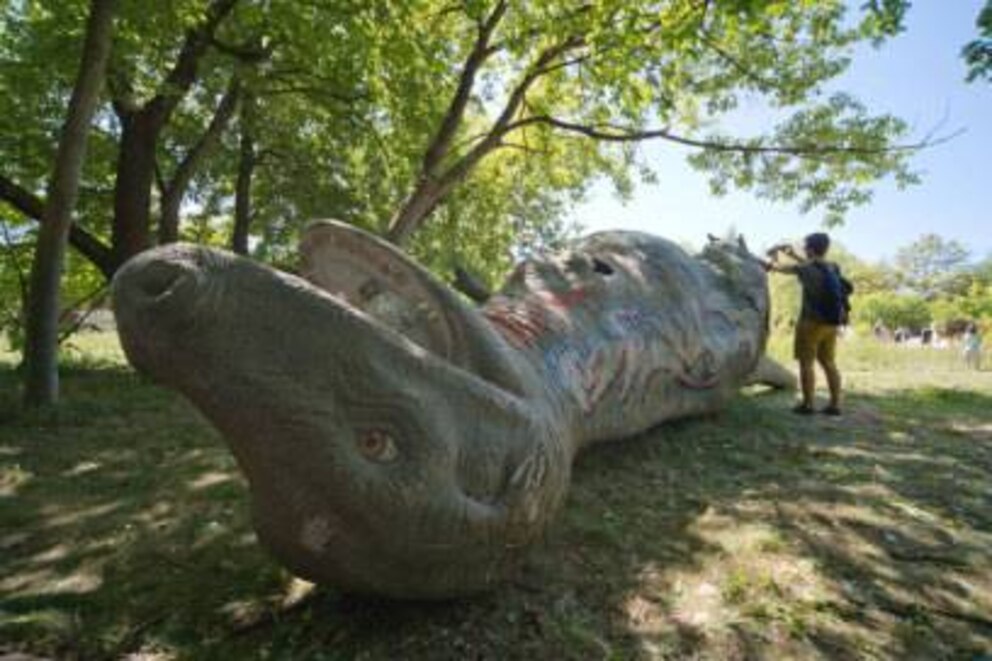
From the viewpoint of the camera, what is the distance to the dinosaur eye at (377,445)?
257cm

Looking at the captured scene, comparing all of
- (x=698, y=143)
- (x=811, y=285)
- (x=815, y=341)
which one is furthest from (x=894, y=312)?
(x=811, y=285)

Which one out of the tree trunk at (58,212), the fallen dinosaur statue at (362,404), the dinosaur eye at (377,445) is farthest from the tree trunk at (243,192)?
the dinosaur eye at (377,445)

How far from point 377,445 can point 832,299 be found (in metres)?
5.46

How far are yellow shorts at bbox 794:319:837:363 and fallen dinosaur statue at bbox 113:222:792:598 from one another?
12.3 feet

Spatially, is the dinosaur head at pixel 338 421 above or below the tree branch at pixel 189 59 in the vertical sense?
below

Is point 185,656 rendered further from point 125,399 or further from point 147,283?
point 125,399

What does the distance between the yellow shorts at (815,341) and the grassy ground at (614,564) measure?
87 centimetres

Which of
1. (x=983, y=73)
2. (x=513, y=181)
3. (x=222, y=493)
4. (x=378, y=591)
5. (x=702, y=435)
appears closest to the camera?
(x=378, y=591)

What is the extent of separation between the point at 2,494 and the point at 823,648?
17.3 feet

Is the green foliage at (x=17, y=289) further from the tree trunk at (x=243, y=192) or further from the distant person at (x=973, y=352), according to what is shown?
the distant person at (x=973, y=352)

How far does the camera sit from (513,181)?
1808 centimetres

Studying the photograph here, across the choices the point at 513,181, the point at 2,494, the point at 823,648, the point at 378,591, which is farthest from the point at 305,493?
the point at 513,181

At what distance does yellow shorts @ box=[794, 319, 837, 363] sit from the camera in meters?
6.80

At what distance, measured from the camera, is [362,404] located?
2.55 meters
